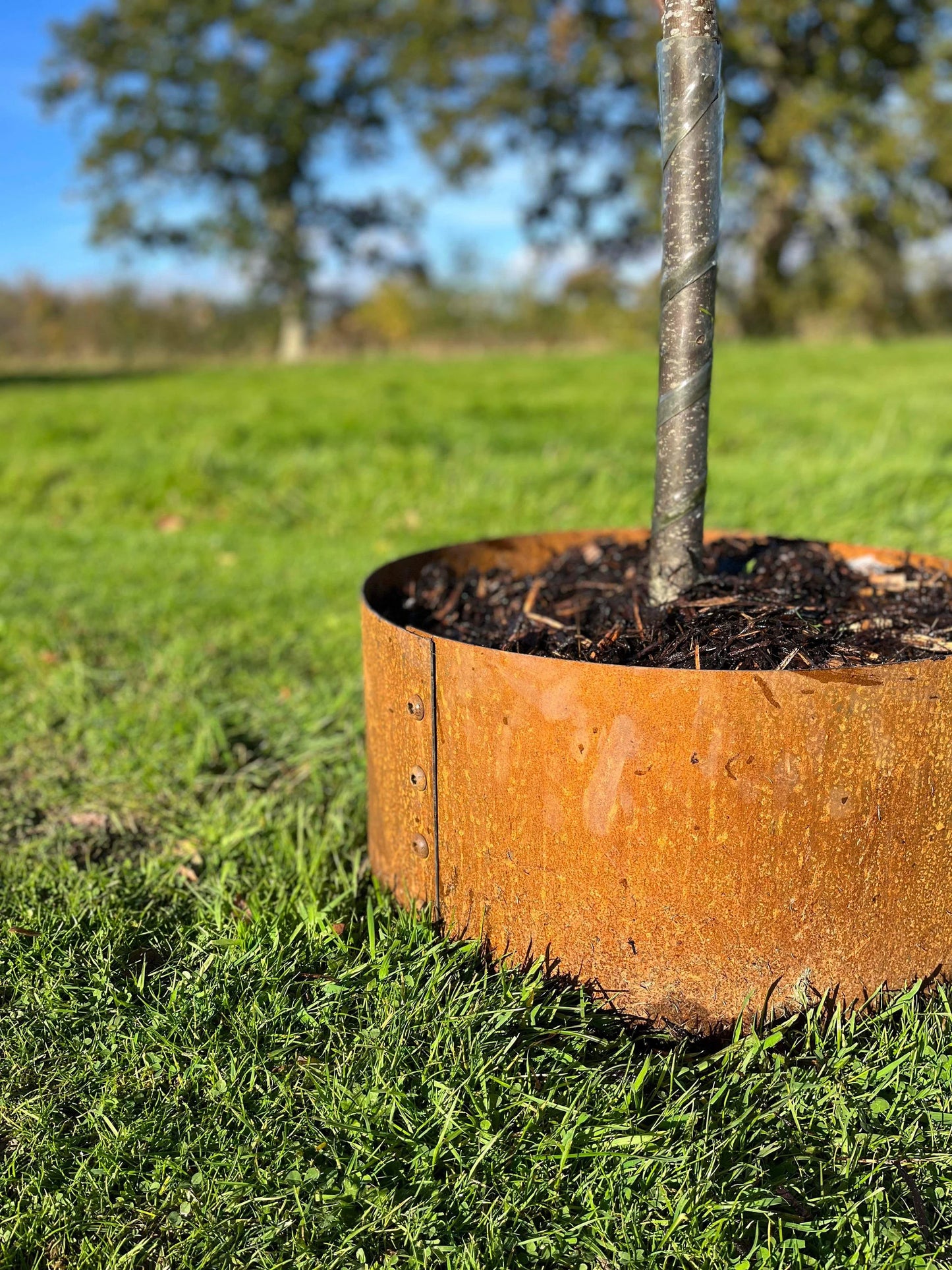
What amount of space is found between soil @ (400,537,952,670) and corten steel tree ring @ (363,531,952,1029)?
0.55 ft

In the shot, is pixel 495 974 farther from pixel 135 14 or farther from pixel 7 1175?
pixel 135 14

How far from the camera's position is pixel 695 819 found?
1585mm

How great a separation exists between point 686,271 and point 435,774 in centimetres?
105

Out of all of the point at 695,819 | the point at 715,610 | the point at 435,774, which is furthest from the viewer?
the point at 715,610

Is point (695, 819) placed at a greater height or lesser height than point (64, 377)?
lesser

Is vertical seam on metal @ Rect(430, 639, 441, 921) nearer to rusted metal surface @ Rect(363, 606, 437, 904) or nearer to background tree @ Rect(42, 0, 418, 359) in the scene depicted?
rusted metal surface @ Rect(363, 606, 437, 904)

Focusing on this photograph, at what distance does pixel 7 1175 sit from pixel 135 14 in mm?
34670

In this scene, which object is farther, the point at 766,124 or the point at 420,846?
the point at 766,124

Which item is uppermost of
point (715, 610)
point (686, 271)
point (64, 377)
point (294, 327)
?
point (294, 327)

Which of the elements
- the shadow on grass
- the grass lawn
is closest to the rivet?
the grass lawn

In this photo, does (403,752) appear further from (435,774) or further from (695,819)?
(695,819)

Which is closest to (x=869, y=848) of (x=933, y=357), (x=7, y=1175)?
(x=7, y=1175)

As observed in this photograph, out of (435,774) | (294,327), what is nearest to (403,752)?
(435,774)

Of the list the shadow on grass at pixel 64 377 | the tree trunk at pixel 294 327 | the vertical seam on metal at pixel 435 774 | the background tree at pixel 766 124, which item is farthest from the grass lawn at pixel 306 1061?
the tree trunk at pixel 294 327
